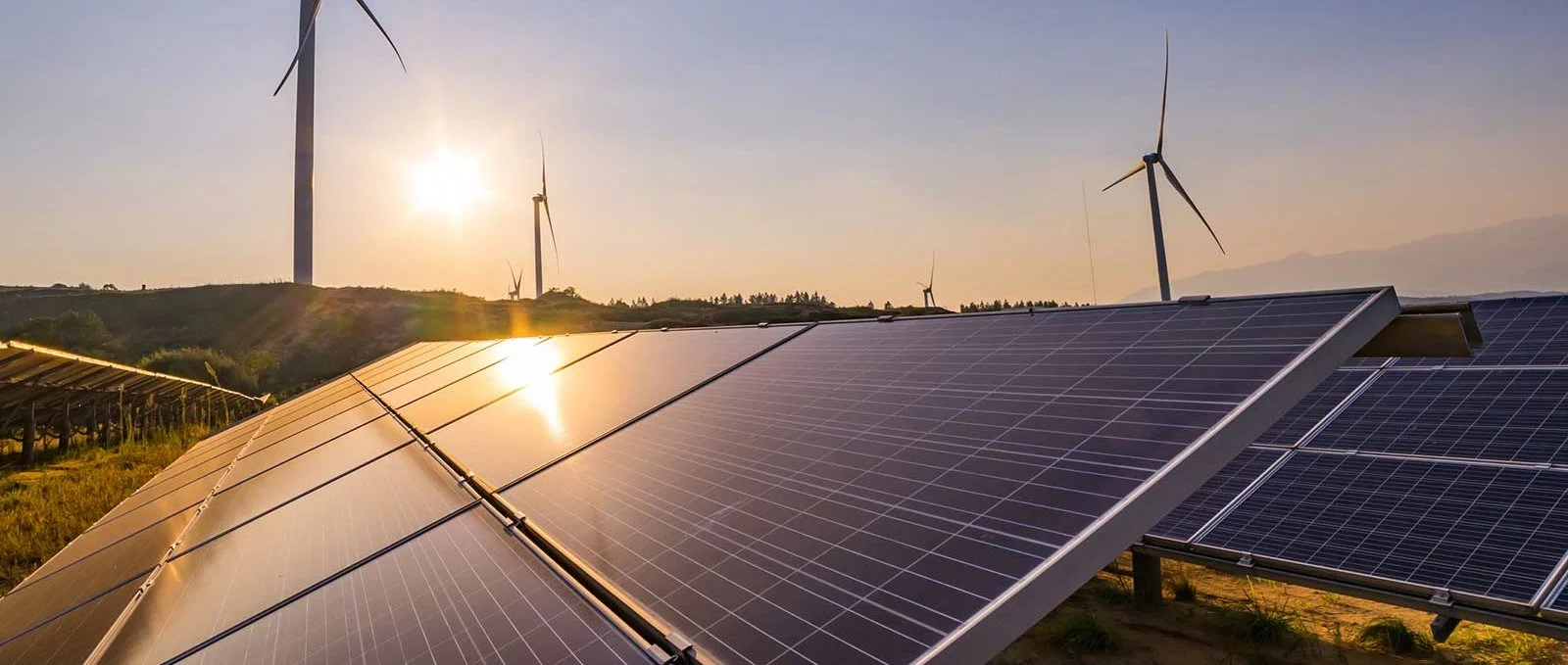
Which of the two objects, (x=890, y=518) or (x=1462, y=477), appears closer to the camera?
(x=890, y=518)

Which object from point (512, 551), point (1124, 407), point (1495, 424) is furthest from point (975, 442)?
point (1495, 424)

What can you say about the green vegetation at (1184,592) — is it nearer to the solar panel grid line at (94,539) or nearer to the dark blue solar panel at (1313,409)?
the dark blue solar panel at (1313,409)

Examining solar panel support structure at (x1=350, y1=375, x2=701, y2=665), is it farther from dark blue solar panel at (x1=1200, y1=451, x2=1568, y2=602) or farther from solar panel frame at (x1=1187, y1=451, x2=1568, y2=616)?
dark blue solar panel at (x1=1200, y1=451, x2=1568, y2=602)

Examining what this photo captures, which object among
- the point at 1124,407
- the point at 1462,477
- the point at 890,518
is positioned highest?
the point at 1124,407

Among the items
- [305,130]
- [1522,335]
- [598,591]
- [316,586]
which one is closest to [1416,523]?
[1522,335]

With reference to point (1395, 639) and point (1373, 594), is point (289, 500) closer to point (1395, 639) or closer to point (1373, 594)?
point (1373, 594)

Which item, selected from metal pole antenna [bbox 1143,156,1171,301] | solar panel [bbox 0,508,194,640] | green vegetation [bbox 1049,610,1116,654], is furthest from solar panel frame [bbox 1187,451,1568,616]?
metal pole antenna [bbox 1143,156,1171,301]

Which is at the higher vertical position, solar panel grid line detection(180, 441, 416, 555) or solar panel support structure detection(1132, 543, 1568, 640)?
solar panel grid line detection(180, 441, 416, 555)

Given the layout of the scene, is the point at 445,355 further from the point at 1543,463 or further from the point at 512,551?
the point at 1543,463
